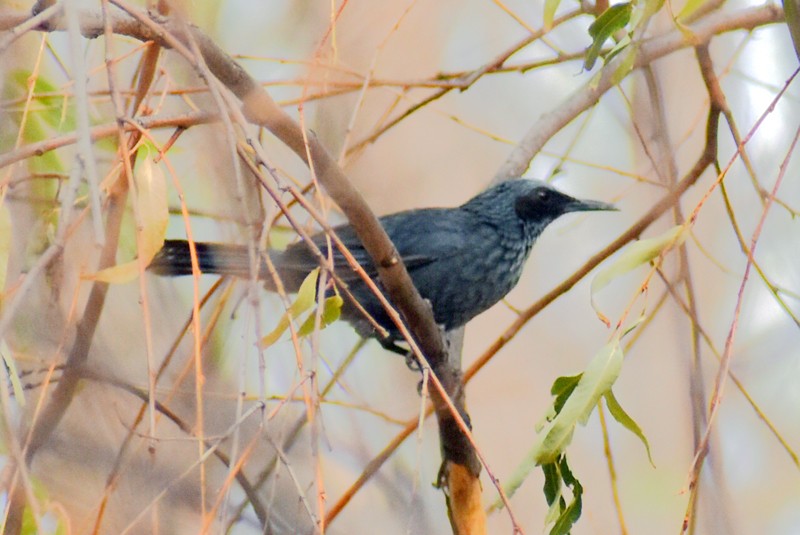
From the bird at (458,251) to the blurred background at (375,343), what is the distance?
0.20 meters

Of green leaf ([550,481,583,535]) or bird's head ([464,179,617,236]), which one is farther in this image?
bird's head ([464,179,617,236])

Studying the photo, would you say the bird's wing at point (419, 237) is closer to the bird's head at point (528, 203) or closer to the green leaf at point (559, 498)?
the bird's head at point (528, 203)

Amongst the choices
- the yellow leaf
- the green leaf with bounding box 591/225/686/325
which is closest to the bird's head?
the green leaf with bounding box 591/225/686/325

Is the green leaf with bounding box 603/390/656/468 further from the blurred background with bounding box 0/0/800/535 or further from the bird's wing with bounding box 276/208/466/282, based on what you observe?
the bird's wing with bounding box 276/208/466/282

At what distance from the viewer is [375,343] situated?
4.36 metres

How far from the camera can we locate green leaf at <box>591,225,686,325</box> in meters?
1.88

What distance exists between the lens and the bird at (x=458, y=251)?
368 centimetres

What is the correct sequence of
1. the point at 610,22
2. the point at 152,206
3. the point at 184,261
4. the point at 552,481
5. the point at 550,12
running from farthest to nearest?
the point at 184,261 < the point at 550,12 < the point at 610,22 < the point at 552,481 < the point at 152,206

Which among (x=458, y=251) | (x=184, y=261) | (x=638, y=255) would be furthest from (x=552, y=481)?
(x=458, y=251)

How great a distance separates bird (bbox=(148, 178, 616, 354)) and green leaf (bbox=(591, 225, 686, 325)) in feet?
5.57

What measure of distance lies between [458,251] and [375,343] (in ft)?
2.33

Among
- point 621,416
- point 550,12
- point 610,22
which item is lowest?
point 621,416

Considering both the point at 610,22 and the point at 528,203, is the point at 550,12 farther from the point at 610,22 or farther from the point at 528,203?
the point at 528,203

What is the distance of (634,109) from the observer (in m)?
3.96
